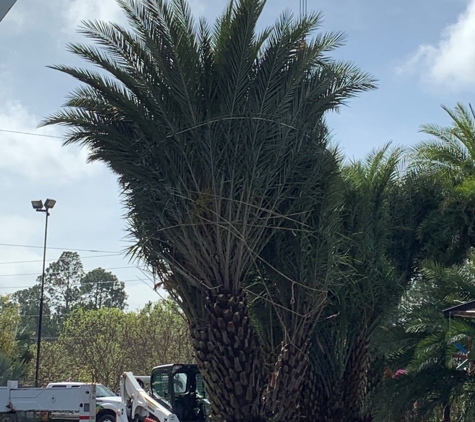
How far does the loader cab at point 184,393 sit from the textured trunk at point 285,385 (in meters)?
2.23

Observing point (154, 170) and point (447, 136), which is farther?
point (447, 136)

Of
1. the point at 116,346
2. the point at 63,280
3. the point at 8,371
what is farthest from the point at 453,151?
the point at 63,280

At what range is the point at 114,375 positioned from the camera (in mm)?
36969

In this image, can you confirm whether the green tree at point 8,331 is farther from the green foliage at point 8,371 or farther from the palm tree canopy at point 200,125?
the palm tree canopy at point 200,125

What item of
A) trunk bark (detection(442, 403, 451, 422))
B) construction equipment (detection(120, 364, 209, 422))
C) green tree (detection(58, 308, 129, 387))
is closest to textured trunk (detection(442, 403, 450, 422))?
trunk bark (detection(442, 403, 451, 422))

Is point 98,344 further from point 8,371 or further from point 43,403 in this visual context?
point 43,403

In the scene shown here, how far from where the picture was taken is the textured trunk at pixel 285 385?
41.6 ft

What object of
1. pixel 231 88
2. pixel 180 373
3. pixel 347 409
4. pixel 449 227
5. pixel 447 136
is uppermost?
pixel 447 136

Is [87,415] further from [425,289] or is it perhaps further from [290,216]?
[425,289]

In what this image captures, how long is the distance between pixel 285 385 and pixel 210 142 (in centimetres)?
489

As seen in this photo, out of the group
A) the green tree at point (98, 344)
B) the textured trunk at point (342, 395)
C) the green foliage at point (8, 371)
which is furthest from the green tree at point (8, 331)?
the textured trunk at point (342, 395)

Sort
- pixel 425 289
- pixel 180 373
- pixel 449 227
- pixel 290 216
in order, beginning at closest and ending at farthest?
pixel 425 289 → pixel 290 216 → pixel 180 373 → pixel 449 227

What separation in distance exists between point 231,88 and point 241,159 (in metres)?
1.28

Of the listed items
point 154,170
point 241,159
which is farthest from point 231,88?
point 154,170
